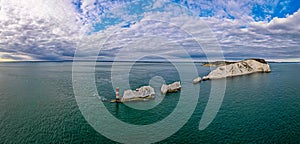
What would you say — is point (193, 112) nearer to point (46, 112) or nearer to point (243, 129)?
point (243, 129)

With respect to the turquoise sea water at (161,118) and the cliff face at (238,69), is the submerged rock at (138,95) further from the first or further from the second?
the cliff face at (238,69)

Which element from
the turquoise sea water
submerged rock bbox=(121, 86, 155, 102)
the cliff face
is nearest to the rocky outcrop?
submerged rock bbox=(121, 86, 155, 102)

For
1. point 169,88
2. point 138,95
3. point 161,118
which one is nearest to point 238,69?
point 169,88

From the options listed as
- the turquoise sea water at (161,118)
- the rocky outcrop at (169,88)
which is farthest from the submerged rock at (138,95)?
the rocky outcrop at (169,88)

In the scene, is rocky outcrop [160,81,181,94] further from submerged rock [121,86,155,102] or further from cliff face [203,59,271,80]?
cliff face [203,59,271,80]

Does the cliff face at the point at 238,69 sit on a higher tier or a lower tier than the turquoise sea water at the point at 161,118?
higher

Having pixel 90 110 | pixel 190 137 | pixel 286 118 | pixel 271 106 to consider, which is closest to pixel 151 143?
pixel 190 137

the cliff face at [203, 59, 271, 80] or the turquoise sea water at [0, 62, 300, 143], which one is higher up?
the cliff face at [203, 59, 271, 80]

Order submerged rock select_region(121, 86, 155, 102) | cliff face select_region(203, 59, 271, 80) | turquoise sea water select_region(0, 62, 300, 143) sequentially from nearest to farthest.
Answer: turquoise sea water select_region(0, 62, 300, 143)
submerged rock select_region(121, 86, 155, 102)
cliff face select_region(203, 59, 271, 80)

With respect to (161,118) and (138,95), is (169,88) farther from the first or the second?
(161,118)
